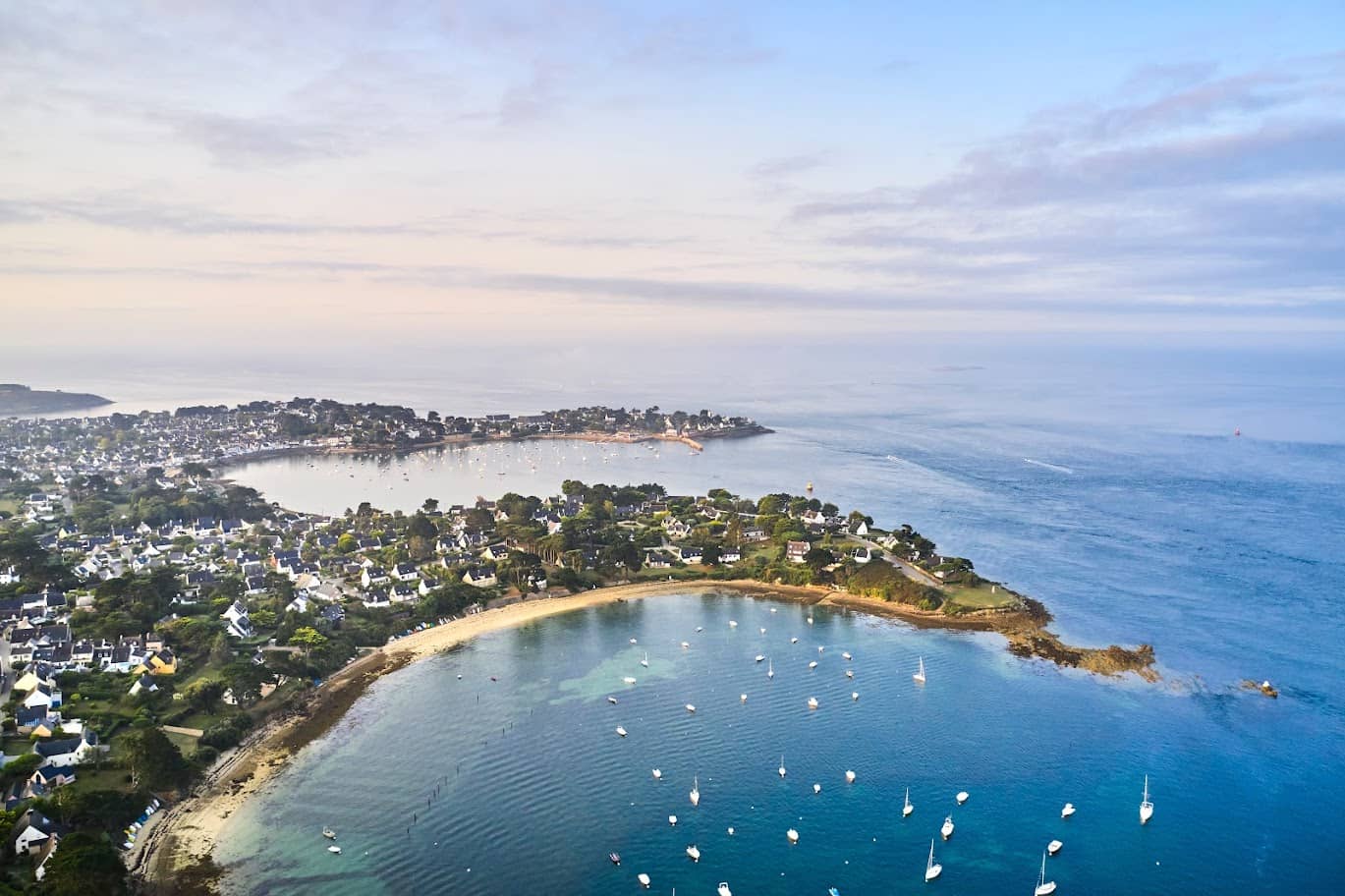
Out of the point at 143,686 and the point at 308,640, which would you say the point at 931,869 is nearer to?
the point at 308,640

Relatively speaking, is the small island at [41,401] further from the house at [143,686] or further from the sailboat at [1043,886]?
the sailboat at [1043,886]

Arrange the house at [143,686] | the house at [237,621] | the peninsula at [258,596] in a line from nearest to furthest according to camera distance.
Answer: the peninsula at [258,596]
the house at [143,686]
the house at [237,621]

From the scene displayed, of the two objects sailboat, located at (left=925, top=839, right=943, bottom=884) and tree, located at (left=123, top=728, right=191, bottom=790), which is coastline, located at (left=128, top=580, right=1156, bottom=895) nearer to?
tree, located at (left=123, top=728, right=191, bottom=790)

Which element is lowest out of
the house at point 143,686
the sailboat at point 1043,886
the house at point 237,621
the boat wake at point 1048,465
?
the sailboat at point 1043,886

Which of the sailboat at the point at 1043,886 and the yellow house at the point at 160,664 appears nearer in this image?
the sailboat at the point at 1043,886

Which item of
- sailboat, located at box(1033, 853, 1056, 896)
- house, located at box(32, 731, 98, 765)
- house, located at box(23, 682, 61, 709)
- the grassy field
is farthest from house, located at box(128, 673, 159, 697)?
the grassy field

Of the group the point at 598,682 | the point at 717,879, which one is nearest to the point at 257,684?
Answer: the point at 598,682

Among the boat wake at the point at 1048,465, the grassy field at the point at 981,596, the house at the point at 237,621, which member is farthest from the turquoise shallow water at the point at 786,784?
the boat wake at the point at 1048,465

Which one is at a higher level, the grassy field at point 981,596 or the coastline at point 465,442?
the coastline at point 465,442
